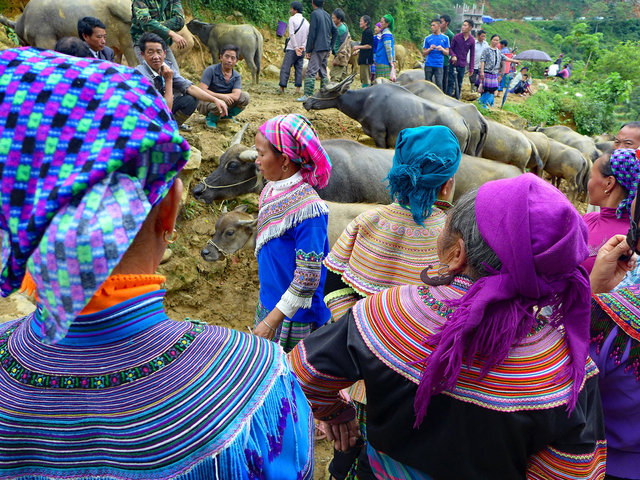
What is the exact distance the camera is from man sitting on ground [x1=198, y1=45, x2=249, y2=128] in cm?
735

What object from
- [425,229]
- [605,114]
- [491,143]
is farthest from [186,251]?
[605,114]

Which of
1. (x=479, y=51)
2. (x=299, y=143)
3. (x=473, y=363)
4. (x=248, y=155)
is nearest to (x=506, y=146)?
(x=479, y=51)

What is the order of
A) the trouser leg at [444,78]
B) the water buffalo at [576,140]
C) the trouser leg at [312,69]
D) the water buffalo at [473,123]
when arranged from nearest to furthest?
the water buffalo at [473,123] < the trouser leg at [312,69] < the water buffalo at [576,140] < the trouser leg at [444,78]

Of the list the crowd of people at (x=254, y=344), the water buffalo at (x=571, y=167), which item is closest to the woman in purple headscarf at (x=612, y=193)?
the crowd of people at (x=254, y=344)

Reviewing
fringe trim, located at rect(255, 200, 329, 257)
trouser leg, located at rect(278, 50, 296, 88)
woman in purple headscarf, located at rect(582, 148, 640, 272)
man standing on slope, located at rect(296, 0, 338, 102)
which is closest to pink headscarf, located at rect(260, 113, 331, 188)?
fringe trim, located at rect(255, 200, 329, 257)

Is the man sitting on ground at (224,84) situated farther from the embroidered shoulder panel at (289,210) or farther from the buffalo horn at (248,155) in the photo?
the embroidered shoulder panel at (289,210)

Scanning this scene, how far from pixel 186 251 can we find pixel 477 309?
499 cm

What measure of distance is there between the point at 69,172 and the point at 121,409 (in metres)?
0.46

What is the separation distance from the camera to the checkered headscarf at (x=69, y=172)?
2.57 feet

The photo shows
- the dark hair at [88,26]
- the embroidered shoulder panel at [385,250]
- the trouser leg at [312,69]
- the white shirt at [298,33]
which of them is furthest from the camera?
the white shirt at [298,33]

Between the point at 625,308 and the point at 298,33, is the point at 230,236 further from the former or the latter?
the point at 298,33

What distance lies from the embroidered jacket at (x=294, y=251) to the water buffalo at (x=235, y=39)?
10.6 metres

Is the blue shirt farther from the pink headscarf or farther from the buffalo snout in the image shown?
the pink headscarf

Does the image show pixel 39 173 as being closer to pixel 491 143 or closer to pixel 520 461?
pixel 520 461
